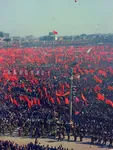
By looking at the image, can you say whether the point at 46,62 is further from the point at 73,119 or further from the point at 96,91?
the point at 73,119

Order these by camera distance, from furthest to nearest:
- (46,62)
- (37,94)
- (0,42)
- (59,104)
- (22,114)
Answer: (0,42) → (46,62) → (37,94) → (59,104) → (22,114)

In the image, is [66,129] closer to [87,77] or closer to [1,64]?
[87,77]

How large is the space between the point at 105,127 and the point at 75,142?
116 inches

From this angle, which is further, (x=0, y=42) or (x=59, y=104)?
(x=0, y=42)

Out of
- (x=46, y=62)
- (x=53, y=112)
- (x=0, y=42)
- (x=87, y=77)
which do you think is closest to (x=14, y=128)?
(x=53, y=112)

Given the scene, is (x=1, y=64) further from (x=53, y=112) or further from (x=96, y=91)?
(x=53, y=112)

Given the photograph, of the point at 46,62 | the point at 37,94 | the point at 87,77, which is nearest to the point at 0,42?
the point at 46,62

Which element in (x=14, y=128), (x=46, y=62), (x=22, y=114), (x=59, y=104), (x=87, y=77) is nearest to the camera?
(x=14, y=128)

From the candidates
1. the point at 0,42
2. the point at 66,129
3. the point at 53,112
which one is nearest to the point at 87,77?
the point at 53,112

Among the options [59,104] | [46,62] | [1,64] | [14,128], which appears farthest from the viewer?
[46,62]

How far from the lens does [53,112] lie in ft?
98.8

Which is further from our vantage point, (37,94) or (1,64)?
(1,64)

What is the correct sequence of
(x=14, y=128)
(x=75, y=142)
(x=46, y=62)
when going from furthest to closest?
(x=46, y=62)
(x=14, y=128)
(x=75, y=142)

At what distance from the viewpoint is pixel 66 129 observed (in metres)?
26.9
